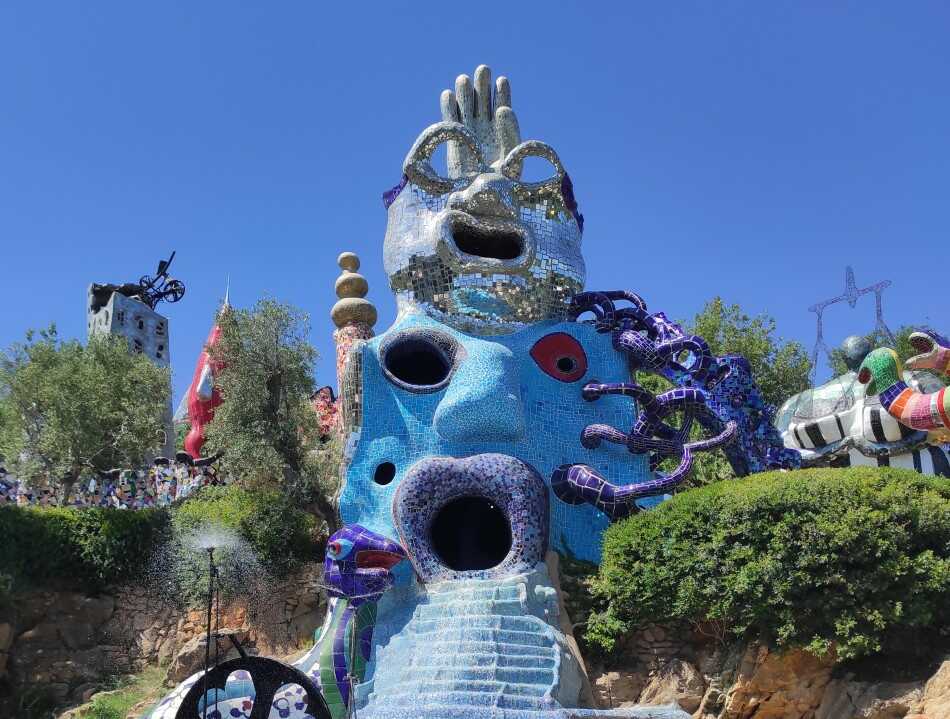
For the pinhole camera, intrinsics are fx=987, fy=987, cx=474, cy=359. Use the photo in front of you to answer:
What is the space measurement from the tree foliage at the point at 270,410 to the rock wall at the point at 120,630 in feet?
6.27

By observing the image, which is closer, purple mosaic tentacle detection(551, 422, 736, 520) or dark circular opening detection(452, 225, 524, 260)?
purple mosaic tentacle detection(551, 422, 736, 520)

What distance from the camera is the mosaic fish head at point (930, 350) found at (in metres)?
17.1

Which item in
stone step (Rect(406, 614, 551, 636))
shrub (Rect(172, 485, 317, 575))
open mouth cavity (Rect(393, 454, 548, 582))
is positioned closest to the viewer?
stone step (Rect(406, 614, 551, 636))

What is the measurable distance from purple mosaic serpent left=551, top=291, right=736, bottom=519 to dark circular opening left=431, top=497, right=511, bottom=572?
5.11 feet

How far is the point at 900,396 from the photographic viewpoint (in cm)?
1769

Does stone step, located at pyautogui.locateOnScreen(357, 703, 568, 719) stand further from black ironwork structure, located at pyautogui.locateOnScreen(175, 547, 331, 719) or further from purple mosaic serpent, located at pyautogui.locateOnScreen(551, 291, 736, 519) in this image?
purple mosaic serpent, located at pyautogui.locateOnScreen(551, 291, 736, 519)

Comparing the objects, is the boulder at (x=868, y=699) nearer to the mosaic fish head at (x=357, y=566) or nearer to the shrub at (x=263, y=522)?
the mosaic fish head at (x=357, y=566)

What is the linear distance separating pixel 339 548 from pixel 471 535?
3.24 metres

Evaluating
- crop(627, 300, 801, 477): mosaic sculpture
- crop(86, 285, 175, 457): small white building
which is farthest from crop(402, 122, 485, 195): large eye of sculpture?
crop(86, 285, 175, 457): small white building

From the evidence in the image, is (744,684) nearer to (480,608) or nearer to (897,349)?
(480,608)

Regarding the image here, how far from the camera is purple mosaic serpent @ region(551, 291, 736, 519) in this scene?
50.3 feet

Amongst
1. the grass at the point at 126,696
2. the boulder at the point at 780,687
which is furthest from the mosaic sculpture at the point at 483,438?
the grass at the point at 126,696

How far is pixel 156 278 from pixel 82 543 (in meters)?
19.3

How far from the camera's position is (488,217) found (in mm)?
18062
